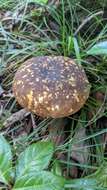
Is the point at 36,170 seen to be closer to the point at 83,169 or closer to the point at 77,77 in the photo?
the point at 83,169

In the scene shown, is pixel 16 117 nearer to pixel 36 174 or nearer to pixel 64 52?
pixel 64 52

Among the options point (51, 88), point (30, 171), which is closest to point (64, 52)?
point (51, 88)

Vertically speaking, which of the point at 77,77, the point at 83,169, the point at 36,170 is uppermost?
the point at 77,77

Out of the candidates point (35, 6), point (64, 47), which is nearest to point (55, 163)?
point (64, 47)

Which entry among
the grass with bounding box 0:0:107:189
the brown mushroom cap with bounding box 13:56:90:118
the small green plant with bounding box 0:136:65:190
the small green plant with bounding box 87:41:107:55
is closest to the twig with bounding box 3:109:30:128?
the grass with bounding box 0:0:107:189

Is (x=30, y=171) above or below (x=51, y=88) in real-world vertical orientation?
below

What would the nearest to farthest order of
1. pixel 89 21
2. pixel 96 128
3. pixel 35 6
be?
1. pixel 96 128
2. pixel 89 21
3. pixel 35 6

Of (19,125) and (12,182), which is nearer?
(12,182)

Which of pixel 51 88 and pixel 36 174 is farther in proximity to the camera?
pixel 51 88

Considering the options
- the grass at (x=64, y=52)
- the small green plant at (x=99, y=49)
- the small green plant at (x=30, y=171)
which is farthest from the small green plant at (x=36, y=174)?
the small green plant at (x=99, y=49)
